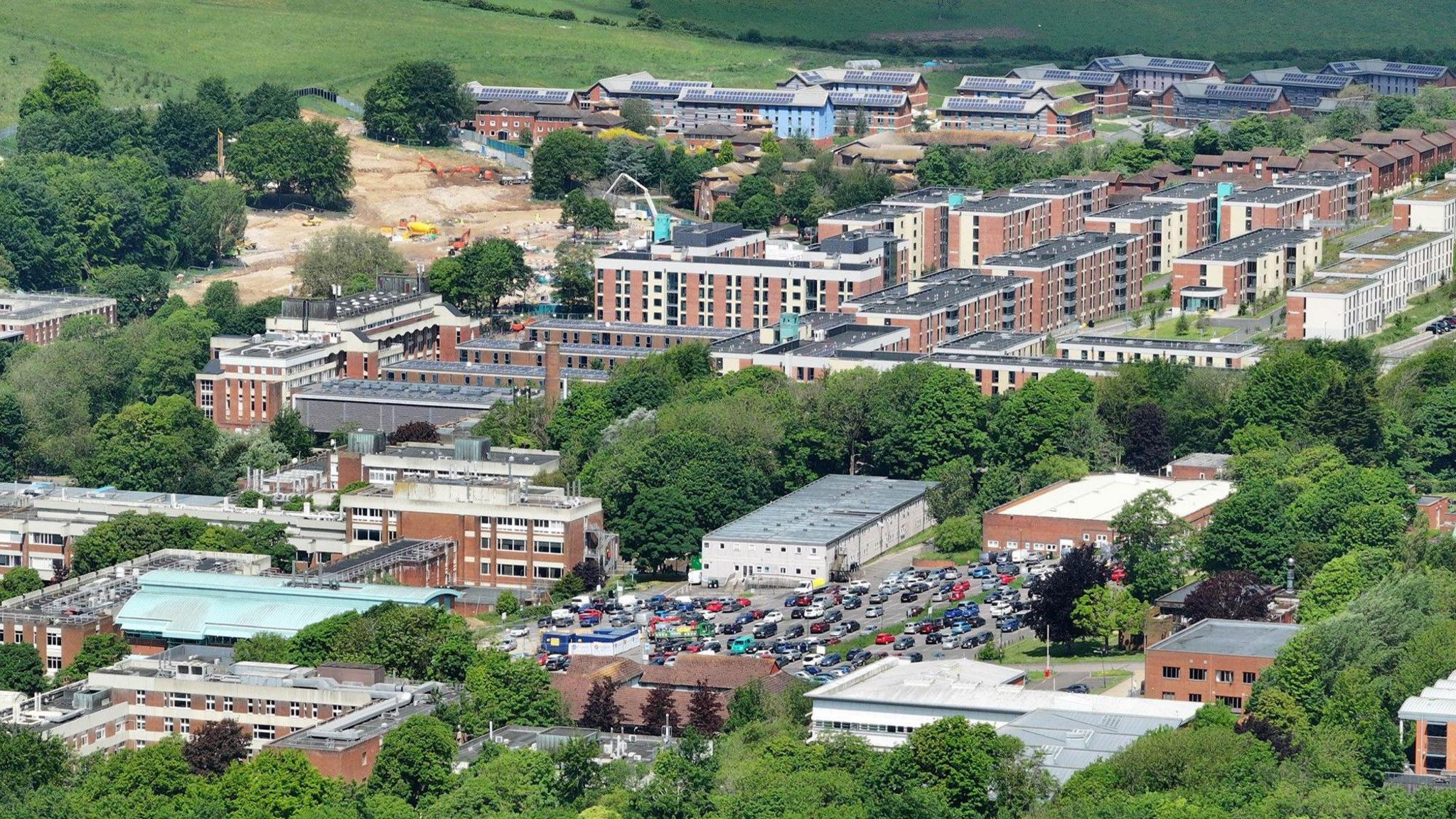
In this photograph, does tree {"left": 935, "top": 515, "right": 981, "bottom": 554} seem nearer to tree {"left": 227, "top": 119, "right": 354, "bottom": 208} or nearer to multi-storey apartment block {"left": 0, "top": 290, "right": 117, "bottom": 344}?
multi-storey apartment block {"left": 0, "top": 290, "right": 117, "bottom": 344}

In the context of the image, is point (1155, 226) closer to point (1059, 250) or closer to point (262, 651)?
point (1059, 250)

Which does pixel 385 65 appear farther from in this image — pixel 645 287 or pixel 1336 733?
pixel 1336 733

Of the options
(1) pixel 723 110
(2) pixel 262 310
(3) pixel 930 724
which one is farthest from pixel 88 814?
(1) pixel 723 110

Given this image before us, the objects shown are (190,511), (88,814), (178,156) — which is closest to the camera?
(88,814)

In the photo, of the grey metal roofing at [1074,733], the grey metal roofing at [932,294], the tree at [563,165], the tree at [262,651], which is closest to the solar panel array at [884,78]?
the tree at [563,165]


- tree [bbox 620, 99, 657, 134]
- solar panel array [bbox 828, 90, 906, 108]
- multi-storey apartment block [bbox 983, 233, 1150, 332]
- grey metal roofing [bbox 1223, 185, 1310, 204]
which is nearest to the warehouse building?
multi-storey apartment block [bbox 983, 233, 1150, 332]

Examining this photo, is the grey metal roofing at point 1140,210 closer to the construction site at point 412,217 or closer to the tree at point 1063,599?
the construction site at point 412,217

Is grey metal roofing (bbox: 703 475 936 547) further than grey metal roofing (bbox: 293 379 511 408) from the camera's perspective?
No
